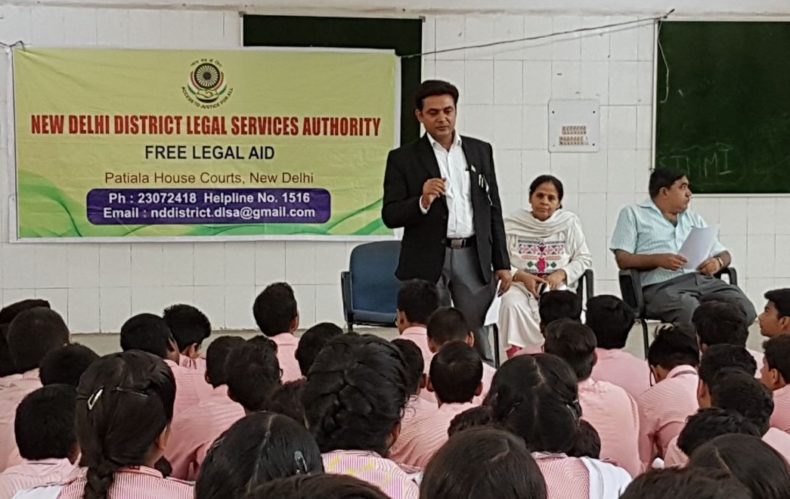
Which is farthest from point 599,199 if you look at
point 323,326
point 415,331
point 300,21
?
point 323,326

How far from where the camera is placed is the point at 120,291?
668 cm

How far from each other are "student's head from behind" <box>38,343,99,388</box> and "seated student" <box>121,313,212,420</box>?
0.42 m

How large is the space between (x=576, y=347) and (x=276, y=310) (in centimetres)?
127

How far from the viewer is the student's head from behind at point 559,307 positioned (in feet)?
14.3

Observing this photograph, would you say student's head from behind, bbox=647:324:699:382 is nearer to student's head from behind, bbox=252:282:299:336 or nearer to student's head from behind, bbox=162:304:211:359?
student's head from behind, bbox=252:282:299:336

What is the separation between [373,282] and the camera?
550 cm

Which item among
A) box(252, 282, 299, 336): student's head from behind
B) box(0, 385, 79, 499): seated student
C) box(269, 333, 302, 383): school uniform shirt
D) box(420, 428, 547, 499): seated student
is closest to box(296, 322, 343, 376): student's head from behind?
box(269, 333, 302, 383): school uniform shirt

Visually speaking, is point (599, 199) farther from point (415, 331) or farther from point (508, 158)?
point (415, 331)

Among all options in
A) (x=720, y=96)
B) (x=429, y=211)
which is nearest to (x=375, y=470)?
(x=429, y=211)

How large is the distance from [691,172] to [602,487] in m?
5.36

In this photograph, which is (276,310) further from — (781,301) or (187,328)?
(781,301)

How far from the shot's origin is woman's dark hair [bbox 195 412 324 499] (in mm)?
1460

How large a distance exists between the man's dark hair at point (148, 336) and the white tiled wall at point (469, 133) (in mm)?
3113

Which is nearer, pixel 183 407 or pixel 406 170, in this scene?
pixel 183 407
